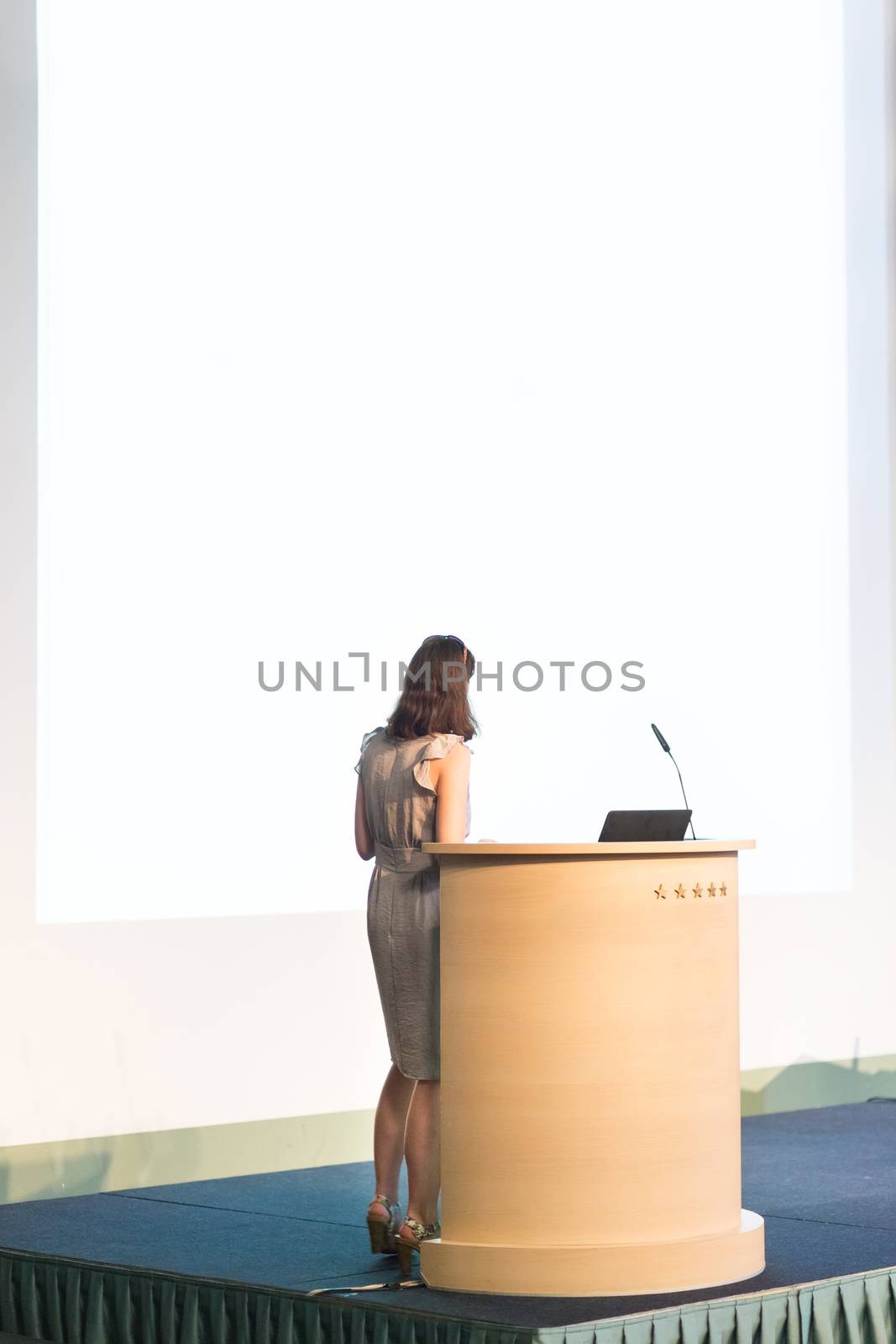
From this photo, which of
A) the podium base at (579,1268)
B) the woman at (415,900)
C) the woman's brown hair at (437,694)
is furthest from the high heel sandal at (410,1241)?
the woman's brown hair at (437,694)

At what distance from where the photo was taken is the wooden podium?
3109 mm

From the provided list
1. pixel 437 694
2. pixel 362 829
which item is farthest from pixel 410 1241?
pixel 437 694

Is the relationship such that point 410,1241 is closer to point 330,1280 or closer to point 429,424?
point 330,1280

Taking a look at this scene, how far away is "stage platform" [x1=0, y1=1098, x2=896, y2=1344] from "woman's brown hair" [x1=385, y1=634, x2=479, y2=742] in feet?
3.03

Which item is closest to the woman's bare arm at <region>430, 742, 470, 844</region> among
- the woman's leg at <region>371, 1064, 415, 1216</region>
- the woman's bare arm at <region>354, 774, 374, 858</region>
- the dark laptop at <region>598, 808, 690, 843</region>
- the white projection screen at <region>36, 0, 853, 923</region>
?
the woman's bare arm at <region>354, 774, 374, 858</region>

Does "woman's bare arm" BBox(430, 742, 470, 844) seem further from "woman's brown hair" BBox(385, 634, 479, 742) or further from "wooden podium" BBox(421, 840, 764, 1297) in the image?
"wooden podium" BBox(421, 840, 764, 1297)

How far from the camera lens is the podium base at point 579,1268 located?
3082mm

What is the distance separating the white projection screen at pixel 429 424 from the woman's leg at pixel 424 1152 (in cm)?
137

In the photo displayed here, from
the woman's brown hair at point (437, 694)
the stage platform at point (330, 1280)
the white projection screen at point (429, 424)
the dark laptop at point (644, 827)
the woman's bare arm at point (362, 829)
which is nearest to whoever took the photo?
the stage platform at point (330, 1280)

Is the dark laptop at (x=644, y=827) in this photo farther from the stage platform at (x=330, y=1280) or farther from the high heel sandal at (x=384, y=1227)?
the high heel sandal at (x=384, y=1227)

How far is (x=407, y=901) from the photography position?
11.6 feet

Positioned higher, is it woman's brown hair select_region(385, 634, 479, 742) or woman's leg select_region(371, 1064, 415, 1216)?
woman's brown hair select_region(385, 634, 479, 742)

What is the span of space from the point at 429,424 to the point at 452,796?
1994mm

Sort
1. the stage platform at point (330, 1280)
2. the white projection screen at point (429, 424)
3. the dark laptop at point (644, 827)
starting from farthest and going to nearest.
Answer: the white projection screen at point (429, 424) → the dark laptop at point (644, 827) → the stage platform at point (330, 1280)
